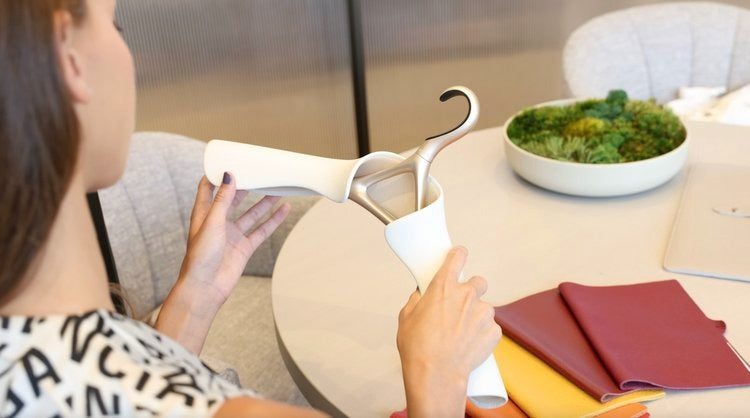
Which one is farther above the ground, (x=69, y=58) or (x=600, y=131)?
(x=69, y=58)

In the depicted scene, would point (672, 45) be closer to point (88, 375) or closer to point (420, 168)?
point (420, 168)

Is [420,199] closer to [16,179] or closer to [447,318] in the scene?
[447,318]

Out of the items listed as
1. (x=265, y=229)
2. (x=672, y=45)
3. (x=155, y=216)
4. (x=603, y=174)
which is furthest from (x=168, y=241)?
(x=672, y=45)

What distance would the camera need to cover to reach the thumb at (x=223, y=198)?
88 centimetres

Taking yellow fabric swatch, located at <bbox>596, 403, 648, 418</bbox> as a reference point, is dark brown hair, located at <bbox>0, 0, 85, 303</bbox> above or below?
above

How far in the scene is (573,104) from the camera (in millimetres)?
1425

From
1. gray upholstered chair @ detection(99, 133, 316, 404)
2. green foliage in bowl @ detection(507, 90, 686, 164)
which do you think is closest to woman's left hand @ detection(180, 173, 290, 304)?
gray upholstered chair @ detection(99, 133, 316, 404)

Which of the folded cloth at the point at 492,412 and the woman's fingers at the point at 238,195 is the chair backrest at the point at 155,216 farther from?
the folded cloth at the point at 492,412

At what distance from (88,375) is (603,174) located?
2.92 ft

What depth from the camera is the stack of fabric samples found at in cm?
84

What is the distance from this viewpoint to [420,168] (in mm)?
812

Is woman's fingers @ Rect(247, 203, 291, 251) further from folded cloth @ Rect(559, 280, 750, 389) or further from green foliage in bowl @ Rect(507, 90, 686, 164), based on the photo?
green foliage in bowl @ Rect(507, 90, 686, 164)

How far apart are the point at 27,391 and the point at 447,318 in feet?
1.26

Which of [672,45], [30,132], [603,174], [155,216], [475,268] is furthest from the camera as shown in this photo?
[672,45]
